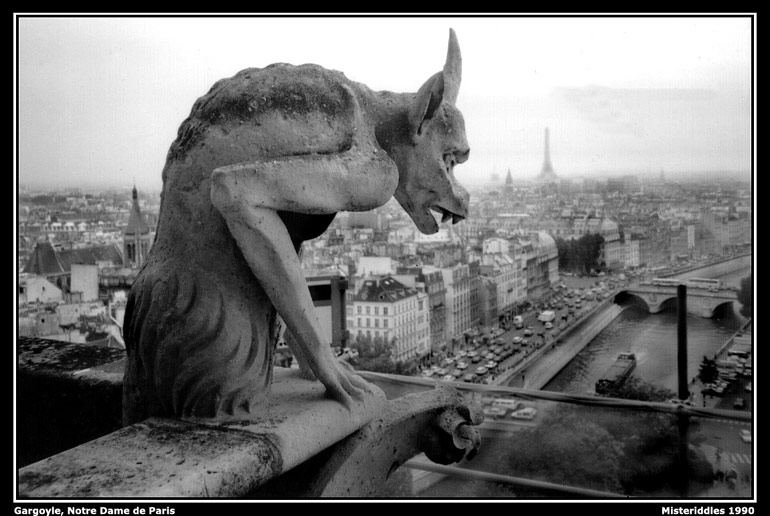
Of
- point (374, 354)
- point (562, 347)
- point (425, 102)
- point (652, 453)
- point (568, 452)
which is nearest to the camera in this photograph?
point (425, 102)

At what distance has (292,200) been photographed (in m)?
Result: 1.64

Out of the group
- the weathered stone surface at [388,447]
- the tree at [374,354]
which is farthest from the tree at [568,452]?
the weathered stone surface at [388,447]

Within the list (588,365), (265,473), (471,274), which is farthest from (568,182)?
(265,473)

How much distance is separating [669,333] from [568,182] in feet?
4.21

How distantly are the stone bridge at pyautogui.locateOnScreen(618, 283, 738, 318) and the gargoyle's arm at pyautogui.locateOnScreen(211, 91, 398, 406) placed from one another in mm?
3367

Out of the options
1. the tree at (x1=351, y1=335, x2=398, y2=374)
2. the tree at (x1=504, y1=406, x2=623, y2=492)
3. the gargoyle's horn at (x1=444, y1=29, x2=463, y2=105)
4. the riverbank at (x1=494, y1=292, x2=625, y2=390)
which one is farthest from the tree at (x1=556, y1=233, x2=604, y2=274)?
the gargoyle's horn at (x1=444, y1=29, x2=463, y2=105)

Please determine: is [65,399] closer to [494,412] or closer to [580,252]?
[494,412]

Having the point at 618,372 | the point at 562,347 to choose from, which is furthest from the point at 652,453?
the point at 562,347

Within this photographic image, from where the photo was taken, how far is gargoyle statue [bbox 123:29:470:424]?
5.41ft

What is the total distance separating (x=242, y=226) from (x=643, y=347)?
162 inches

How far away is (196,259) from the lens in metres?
1.72

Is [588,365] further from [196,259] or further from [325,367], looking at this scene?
[196,259]

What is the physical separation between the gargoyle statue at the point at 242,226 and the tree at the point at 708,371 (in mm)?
3215

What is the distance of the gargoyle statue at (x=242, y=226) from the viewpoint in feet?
5.41
